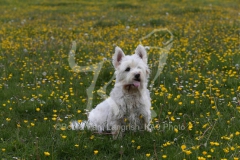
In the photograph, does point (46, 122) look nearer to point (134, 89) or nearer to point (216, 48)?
point (134, 89)

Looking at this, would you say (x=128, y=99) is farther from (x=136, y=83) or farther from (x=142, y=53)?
(x=142, y=53)

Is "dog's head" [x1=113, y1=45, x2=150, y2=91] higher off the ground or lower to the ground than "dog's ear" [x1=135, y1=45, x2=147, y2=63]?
lower

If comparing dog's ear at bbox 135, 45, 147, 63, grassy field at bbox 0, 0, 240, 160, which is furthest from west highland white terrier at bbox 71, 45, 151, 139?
grassy field at bbox 0, 0, 240, 160

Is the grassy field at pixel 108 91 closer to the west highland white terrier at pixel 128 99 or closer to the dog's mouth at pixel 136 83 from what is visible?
the west highland white terrier at pixel 128 99

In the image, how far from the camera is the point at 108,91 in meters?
9.11

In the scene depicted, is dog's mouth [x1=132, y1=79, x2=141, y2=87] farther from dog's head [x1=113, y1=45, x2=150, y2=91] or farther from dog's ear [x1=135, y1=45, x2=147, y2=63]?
dog's ear [x1=135, y1=45, x2=147, y2=63]

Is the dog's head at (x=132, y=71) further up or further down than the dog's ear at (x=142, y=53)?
further down

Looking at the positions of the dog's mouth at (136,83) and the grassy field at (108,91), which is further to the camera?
the dog's mouth at (136,83)

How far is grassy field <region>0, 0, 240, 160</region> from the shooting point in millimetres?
5656

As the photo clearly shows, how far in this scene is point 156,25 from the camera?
756 inches

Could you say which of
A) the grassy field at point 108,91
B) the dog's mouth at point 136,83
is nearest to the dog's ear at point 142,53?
the dog's mouth at point 136,83

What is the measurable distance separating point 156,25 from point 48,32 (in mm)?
6136

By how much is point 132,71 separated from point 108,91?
3219 mm

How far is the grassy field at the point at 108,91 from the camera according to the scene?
566 centimetres
